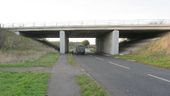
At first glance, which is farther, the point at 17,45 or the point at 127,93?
the point at 17,45

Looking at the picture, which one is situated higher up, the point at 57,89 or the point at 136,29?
the point at 136,29

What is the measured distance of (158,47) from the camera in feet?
163

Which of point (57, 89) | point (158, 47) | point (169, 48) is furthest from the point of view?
point (158, 47)

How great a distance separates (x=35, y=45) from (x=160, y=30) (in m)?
24.1

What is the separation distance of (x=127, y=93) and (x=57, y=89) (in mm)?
2610

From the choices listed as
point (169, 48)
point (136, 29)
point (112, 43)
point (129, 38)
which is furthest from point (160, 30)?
point (129, 38)

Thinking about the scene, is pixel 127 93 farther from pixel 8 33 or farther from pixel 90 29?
pixel 8 33

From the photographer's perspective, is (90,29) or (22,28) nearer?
(90,29)

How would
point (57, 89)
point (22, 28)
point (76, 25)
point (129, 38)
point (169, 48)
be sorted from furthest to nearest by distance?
1. point (129, 38)
2. point (22, 28)
3. point (76, 25)
4. point (169, 48)
5. point (57, 89)

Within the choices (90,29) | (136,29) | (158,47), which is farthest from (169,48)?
(90,29)

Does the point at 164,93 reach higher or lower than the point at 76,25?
lower

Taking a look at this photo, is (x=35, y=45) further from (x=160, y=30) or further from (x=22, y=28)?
(x=160, y=30)

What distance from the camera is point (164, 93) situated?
36.5ft

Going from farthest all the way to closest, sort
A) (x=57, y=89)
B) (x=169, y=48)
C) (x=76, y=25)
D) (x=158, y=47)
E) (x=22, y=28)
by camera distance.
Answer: (x=22, y=28) < (x=76, y=25) < (x=158, y=47) < (x=169, y=48) < (x=57, y=89)
